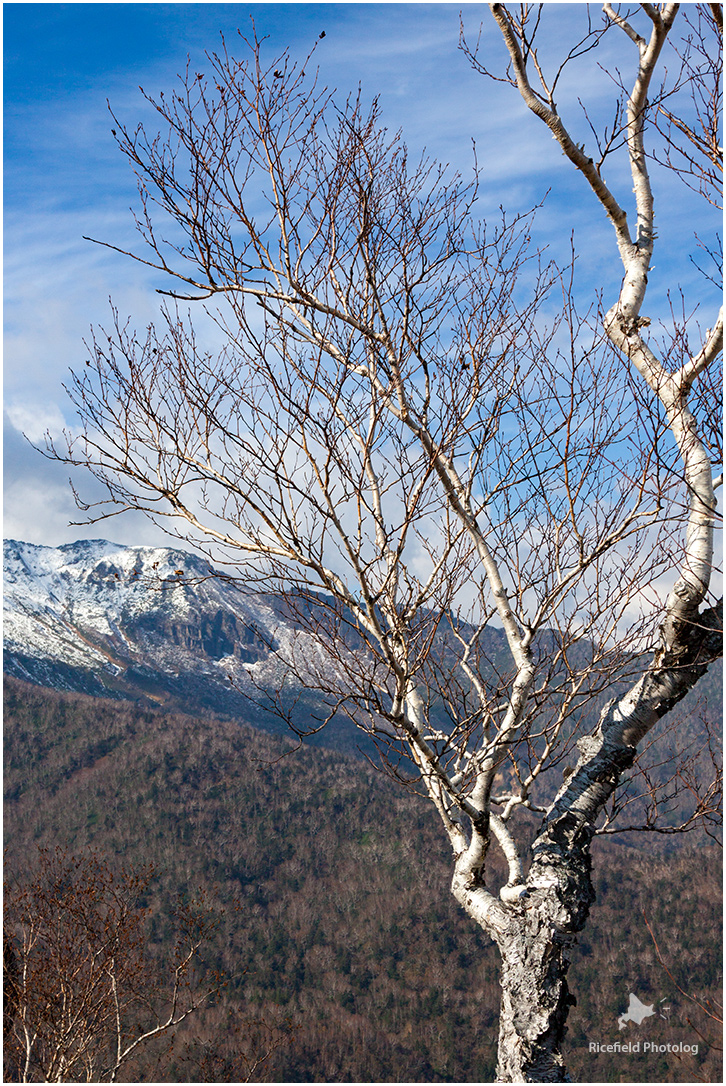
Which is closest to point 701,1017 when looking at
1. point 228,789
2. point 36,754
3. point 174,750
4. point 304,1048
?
point 304,1048

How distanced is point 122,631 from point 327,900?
4005 inches

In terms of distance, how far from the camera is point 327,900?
2258 inches

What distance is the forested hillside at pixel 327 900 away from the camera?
44.4 meters

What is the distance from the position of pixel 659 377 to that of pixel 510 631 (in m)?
1.43

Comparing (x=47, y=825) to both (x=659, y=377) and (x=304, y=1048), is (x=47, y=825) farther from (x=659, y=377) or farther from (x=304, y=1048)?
(x=659, y=377)

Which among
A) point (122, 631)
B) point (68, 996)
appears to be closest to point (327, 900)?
point (68, 996)

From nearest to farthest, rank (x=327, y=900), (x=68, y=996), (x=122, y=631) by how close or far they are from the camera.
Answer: (x=68, y=996), (x=327, y=900), (x=122, y=631)

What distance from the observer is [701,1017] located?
43.7 meters

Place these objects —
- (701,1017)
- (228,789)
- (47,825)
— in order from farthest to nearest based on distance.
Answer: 1. (228,789)
2. (47,825)
3. (701,1017)

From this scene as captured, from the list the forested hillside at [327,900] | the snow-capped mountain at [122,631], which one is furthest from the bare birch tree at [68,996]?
the snow-capped mountain at [122,631]

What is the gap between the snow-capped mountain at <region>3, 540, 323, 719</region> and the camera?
402 feet

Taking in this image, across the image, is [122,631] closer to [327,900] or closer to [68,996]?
[327,900]

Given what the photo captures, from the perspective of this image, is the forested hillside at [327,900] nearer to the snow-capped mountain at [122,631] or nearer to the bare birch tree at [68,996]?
the bare birch tree at [68,996]

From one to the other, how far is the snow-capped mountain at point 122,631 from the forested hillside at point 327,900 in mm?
40288
